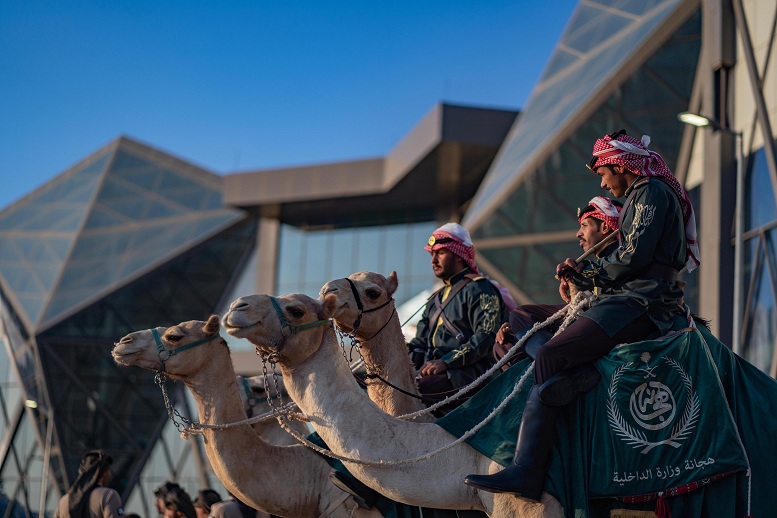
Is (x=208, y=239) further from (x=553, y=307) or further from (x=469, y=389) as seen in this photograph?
(x=469, y=389)

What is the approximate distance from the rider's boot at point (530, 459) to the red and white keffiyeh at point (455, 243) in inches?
117

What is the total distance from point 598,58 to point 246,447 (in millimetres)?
19534

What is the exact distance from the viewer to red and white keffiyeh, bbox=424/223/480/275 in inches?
346

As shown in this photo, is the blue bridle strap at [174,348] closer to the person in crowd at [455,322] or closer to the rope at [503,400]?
the person in crowd at [455,322]

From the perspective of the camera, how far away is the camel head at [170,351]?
7727 millimetres

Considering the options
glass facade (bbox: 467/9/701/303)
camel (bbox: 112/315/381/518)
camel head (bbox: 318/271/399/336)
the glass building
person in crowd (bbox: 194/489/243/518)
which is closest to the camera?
camel head (bbox: 318/271/399/336)

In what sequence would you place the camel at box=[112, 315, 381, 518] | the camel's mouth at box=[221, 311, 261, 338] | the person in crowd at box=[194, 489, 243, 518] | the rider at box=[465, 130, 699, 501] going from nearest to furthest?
the rider at box=[465, 130, 699, 501] → the camel's mouth at box=[221, 311, 261, 338] → the camel at box=[112, 315, 381, 518] → the person in crowd at box=[194, 489, 243, 518]

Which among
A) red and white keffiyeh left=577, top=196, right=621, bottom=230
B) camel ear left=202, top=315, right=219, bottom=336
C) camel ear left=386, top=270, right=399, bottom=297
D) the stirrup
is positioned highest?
red and white keffiyeh left=577, top=196, right=621, bottom=230

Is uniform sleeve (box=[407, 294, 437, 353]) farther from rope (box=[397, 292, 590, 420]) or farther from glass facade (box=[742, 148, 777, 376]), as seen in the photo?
glass facade (box=[742, 148, 777, 376])

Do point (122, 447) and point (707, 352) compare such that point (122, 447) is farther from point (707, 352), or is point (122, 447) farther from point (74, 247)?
point (707, 352)

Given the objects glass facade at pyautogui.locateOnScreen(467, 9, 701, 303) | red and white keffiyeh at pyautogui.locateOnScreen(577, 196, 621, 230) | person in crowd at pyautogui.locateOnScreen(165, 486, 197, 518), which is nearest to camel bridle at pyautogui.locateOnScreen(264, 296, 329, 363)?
red and white keffiyeh at pyautogui.locateOnScreen(577, 196, 621, 230)

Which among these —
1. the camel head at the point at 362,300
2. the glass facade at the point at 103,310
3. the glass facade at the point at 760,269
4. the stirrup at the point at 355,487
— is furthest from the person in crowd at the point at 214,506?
the glass facade at the point at 103,310

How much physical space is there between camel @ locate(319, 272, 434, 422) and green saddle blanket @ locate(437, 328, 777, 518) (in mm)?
1062

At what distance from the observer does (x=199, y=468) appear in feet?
126
